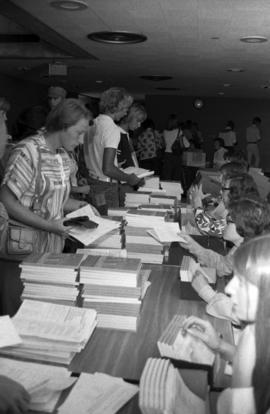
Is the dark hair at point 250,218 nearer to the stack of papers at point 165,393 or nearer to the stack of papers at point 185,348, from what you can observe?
the stack of papers at point 185,348

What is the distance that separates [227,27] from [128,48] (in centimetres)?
227

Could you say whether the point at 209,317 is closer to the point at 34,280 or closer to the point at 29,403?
the point at 34,280

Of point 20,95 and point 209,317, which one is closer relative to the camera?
point 209,317

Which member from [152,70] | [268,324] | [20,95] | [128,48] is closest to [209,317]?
[268,324]

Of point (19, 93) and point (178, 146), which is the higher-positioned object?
point (19, 93)

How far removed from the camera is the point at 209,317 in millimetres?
2350

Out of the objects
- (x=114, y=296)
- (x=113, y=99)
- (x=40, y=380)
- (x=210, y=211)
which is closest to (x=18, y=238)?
(x=114, y=296)

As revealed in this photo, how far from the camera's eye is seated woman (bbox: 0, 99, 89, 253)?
9.00 feet

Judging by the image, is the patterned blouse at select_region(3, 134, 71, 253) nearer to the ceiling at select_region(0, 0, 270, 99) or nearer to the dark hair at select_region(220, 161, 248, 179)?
the dark hair at select_region(220, 161, 248, 179)

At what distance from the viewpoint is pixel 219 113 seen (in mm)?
19375

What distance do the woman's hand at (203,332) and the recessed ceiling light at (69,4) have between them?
13.4 feet

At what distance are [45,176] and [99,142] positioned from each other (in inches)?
60.5

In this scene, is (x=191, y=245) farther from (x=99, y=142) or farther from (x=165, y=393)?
(x=165, y=393)

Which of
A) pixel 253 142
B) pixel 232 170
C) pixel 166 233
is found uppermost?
pixel 253 142
